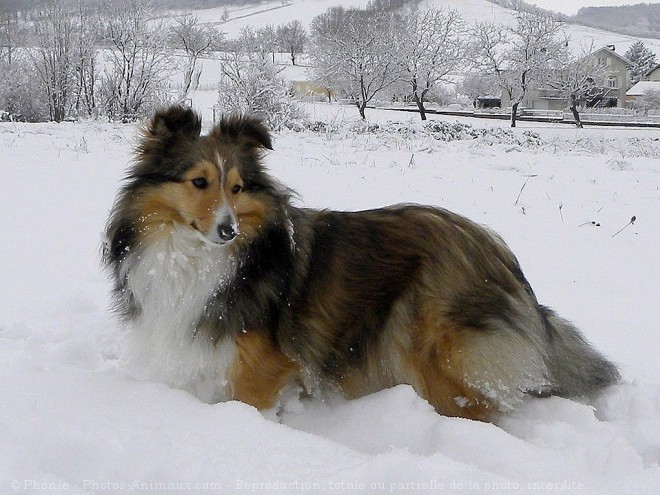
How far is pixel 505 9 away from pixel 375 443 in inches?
4408

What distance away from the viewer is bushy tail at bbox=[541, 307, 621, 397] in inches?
140

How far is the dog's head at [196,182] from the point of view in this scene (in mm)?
3336

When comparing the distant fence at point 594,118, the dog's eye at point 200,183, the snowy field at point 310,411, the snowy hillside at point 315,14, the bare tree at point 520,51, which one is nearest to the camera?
the snowy field at point 310,411

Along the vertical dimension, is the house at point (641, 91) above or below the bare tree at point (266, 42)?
below

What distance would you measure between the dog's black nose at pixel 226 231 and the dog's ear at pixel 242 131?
2.05 ft

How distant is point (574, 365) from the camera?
11.9 ft

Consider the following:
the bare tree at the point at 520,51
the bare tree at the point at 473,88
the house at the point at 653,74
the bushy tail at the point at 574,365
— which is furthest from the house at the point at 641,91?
the bushy tail at the point at 574,365

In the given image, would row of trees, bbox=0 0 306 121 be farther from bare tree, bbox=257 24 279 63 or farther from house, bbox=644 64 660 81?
house, bbox=644 64 660 81

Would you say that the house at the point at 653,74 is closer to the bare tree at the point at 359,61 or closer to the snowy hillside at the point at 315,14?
the snowy hillside at the point at 315,14

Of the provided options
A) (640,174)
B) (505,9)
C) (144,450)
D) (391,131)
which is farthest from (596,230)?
(505,9)

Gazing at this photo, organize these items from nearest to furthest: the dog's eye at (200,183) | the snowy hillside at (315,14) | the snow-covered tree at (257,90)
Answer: the dog's eye at (200,183), the snow-covered tree at (257,90), the snowy hillside at (315,14)

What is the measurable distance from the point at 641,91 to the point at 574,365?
6734 centimetres

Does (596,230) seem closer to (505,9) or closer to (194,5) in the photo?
(505,9)

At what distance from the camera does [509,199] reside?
29.0 feet
